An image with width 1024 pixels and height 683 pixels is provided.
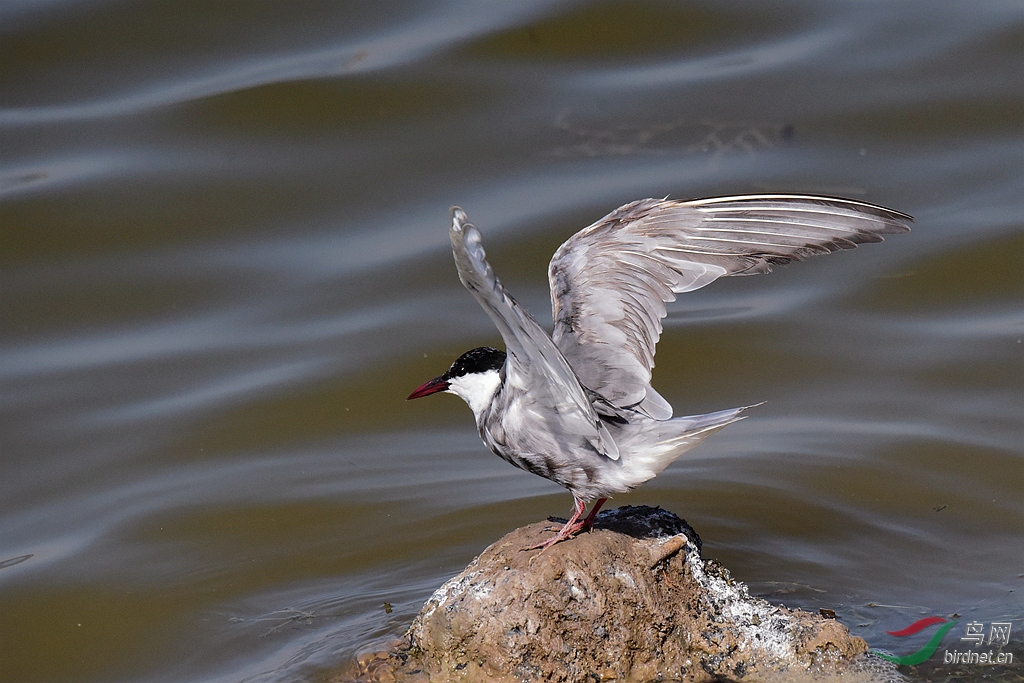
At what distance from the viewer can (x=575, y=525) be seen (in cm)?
405

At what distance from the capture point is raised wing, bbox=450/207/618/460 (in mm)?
3078

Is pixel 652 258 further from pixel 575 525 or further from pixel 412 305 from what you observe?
pixel 412 305

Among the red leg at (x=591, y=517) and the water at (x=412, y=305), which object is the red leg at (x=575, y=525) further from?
the water at (x=412, y=305)

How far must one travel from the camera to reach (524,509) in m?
5.62

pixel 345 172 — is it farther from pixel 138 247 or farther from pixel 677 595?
pixel 677 595

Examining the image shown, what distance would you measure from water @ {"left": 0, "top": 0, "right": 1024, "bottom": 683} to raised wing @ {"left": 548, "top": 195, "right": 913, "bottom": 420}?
46.8 inches

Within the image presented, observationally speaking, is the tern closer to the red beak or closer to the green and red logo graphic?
the red beak

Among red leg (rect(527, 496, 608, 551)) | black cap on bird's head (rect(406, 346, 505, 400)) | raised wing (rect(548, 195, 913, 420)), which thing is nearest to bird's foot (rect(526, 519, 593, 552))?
red leg (rect(527, 496, 608, 551))

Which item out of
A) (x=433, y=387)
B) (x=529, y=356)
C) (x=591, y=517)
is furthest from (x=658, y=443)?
(x=433, y=387)

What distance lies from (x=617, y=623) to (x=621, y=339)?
43.5 inches

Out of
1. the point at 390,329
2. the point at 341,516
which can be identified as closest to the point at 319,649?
the point at 341,516

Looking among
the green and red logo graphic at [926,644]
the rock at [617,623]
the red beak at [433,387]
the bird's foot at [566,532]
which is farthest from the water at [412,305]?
the bird's foot at [566,532]

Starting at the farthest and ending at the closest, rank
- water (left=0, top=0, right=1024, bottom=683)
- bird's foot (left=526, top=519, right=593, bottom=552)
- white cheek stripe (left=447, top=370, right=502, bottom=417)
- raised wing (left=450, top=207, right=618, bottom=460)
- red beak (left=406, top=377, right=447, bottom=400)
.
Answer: water (left=0, top=0, right=1024, bottom=683) < red beak (left=406, top=377, right=447, bottom=400) < white cheek stripe (left=447, top=370, right=502, bottom=417) < bird's foot (left=526, top=519, right=593, bottom=552) < raised wing (left=450, top=207, right=618, bottom=460)

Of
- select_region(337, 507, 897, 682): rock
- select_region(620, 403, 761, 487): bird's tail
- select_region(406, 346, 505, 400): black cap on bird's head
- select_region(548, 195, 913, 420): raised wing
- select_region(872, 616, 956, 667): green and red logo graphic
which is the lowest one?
select_region(872, 616, 956, 667): green and red logo graphic
